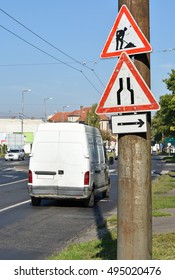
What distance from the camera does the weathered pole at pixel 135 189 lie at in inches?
191

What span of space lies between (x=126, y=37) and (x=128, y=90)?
1.66 feet

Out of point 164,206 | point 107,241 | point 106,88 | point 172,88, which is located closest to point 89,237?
point 107,241

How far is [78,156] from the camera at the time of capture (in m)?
14.5

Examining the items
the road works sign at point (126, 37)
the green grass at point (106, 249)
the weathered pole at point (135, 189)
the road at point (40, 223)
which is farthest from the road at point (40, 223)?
the road works sign at point (126, 37)

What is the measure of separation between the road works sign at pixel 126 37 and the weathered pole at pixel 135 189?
0.11m

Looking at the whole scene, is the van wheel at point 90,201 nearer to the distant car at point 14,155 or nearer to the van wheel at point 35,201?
the van wheel at point 35,201

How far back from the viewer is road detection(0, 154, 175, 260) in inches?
339

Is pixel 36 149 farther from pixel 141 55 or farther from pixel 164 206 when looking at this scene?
pixel 141 55

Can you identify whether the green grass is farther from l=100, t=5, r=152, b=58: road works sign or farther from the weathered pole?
l=100, t=5, r=152, b=58: road works sign

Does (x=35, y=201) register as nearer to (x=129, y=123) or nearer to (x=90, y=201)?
(x=90, y=201)

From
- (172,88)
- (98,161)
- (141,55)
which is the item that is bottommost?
(98,161)

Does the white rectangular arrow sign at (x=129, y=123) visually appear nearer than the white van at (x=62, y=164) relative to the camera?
Yes
